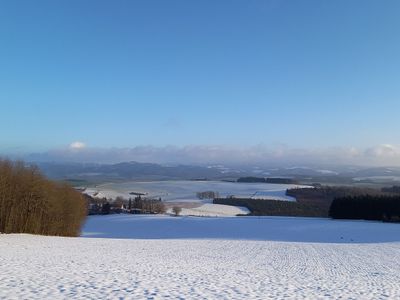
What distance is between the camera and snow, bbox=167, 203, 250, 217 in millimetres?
105750

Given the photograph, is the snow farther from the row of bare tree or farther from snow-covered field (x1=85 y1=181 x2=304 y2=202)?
the row of bare tree

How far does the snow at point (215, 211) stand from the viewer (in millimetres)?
105750

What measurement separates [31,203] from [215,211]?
234 feet

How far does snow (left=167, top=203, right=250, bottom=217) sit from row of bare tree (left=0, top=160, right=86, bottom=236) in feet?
181

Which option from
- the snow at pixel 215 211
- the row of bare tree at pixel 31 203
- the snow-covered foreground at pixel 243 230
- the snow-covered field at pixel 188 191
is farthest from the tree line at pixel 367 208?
the row of bare tree at pixel 31 203

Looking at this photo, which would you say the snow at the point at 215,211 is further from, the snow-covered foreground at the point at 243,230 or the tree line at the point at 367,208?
the tree line at the point at 367,208

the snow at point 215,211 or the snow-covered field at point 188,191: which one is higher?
the snow-covered field at point 188,191

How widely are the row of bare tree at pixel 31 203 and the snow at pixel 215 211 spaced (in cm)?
5524

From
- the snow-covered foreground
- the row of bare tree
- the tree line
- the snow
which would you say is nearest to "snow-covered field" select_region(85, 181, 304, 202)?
the snow

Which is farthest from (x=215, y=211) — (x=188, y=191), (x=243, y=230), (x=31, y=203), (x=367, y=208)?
(x=31, y=203)

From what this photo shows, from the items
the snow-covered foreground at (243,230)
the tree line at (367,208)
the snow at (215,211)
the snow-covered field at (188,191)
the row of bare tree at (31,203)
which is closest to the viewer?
the row of bare tree at (31,203)

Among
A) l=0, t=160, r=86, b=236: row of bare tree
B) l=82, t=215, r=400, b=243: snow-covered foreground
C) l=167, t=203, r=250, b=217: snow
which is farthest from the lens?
l=167, t=203, r=250, b=217: snow

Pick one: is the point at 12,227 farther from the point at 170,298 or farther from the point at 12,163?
the point at 170,298

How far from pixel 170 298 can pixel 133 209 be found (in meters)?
103
